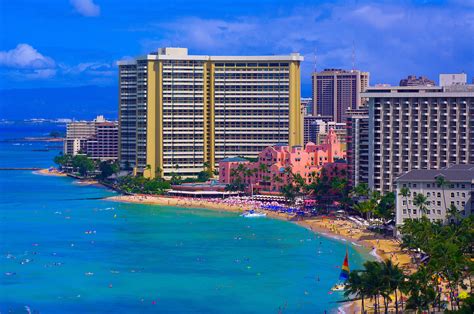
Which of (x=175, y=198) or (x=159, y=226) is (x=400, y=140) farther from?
(x=175, y=198)

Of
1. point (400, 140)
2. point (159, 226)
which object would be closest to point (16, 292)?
point (159, 226)

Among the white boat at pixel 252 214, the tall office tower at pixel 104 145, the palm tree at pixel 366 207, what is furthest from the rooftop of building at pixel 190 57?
the palm tree at pixel 366 207

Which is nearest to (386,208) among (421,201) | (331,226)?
(331,226)

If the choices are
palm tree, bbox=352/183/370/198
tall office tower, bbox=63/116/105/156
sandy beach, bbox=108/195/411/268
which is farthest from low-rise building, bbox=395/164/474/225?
tall office tower, bbox=63/116/105/156

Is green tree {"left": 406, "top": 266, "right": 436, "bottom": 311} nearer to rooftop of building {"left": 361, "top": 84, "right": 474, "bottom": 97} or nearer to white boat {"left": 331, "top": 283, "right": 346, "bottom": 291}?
white boat {"left": 331, "top": 283, "right": 346, "bottom": 291}

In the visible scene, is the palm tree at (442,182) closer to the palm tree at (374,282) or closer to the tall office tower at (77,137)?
the palm tree at (374,282)

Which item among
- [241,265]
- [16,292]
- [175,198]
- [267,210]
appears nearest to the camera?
[16,292]
